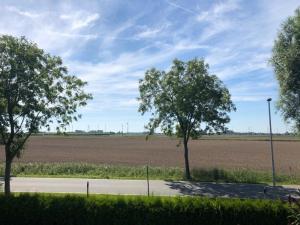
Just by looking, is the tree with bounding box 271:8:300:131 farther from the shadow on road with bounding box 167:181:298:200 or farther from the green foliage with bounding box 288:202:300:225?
the green foliage with bounding box 288:202:300:225

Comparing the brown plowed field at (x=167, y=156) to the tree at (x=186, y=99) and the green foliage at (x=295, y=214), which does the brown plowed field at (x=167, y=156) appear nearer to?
the tree at (x=186, y=99)

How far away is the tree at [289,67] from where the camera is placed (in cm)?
2589

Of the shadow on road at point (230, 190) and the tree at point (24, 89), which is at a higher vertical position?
the tree at point (24, 89)

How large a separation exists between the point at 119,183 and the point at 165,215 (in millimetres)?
16606

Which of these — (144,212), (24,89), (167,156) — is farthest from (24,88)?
(167,156)

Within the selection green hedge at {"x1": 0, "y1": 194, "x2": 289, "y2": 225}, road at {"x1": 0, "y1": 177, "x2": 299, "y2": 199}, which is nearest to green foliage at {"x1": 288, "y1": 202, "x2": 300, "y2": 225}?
Result: green hedge at {"x1": 0, "y1": 194, "x2": 289, "y2": 225}

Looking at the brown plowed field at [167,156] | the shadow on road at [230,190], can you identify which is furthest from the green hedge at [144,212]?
the brown plowed field at [167,156]

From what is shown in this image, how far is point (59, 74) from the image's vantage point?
71.1 ft

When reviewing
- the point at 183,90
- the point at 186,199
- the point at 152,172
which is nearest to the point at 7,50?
the point at 186,199

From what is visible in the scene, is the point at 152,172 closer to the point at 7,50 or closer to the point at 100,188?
the point at 100,188

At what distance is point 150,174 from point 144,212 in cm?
2227

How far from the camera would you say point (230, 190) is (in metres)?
26.7

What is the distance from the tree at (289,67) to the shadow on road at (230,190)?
4287mm

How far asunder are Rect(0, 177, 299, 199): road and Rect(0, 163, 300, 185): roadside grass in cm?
265
